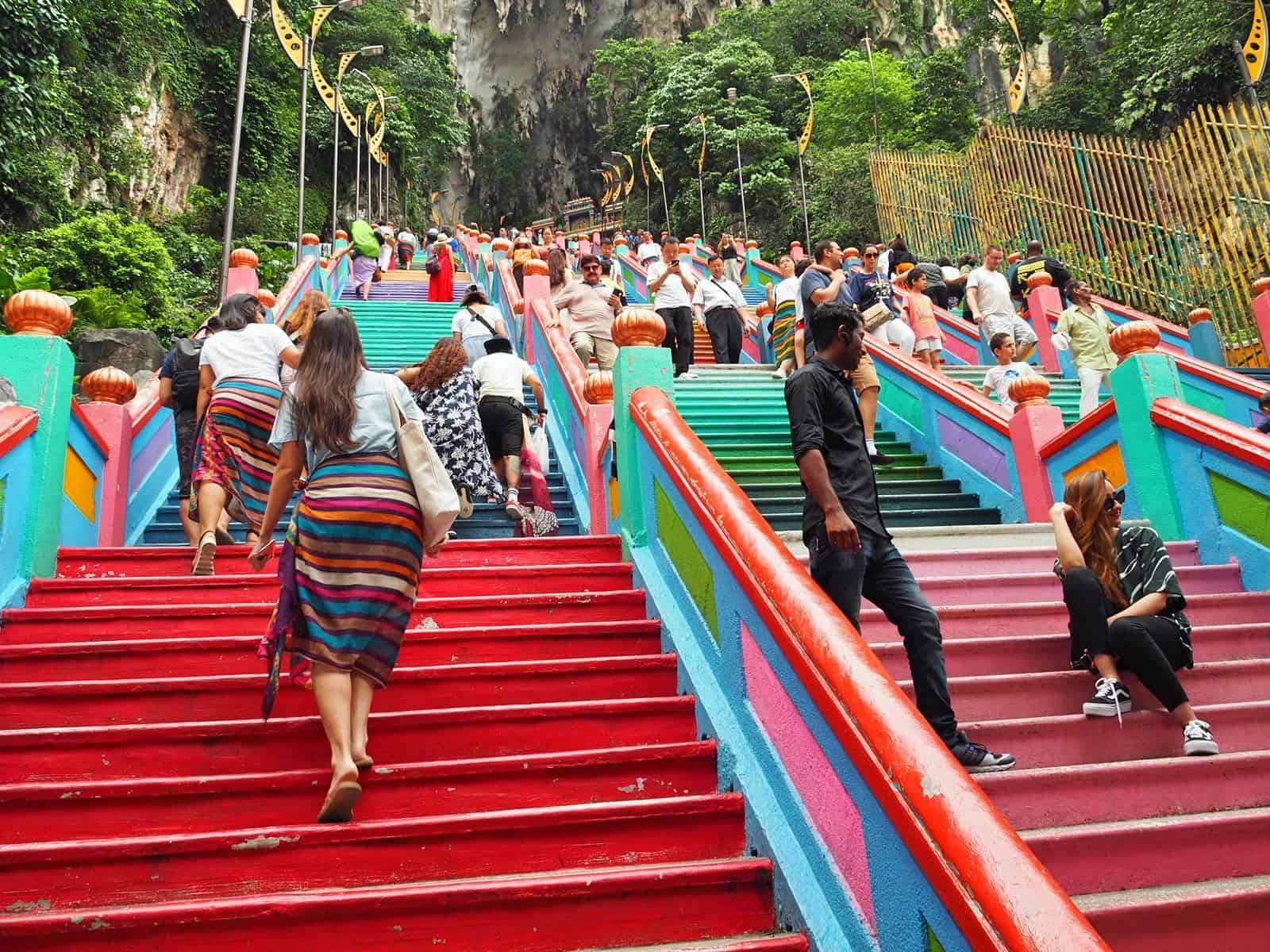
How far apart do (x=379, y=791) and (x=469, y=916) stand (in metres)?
0.66

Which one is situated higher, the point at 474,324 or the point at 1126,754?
the point at 474,324

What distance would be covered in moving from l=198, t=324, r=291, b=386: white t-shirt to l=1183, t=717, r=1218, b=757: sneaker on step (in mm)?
4315

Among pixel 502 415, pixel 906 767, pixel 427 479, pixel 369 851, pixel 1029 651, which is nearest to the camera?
pixel 906 767

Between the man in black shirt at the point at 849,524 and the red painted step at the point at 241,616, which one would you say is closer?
the man in black shirt at the point at 849,524

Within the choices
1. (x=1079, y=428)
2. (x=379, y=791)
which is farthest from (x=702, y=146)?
(x=379, y=791)

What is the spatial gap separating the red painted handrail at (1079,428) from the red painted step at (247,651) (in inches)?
132

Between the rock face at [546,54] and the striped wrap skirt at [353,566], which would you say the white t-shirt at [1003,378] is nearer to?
the striped wrap skirt at [353,566]

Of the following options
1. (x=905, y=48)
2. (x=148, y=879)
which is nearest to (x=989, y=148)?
(x=148, y=879)

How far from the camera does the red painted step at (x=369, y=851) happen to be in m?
2.66

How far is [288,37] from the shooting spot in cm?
1513

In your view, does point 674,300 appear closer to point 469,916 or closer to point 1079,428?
point 1079,428

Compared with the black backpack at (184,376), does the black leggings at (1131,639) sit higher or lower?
lower

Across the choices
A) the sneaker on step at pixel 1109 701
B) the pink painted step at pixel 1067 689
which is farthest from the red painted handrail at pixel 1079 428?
the sneaker on step at pixel 1109 701

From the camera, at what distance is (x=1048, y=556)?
5254 mm
